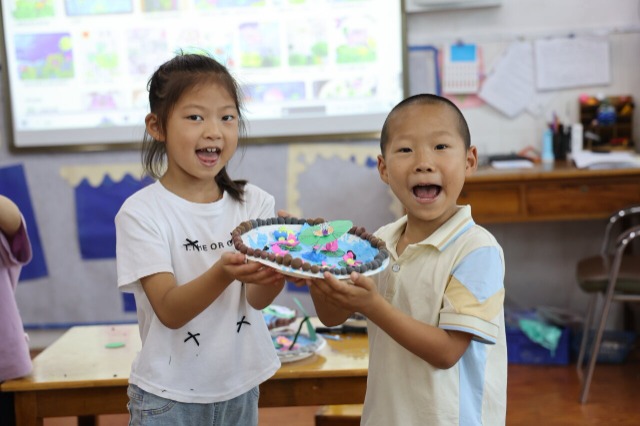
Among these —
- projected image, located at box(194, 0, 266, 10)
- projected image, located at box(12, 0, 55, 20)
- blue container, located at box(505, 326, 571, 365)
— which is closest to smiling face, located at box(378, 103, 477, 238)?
blue container, located at box(505, 326, 571, 365)

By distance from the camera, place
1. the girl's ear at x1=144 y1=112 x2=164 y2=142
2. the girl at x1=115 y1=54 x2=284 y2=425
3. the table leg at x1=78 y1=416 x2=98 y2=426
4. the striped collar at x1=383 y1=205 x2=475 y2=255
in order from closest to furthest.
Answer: the striped collar at x1=383 y1=205 x2=475 y2=255
the girl at x1=115 y1=54 x2=284 y2=425
the girl's ear at x1=144 y1=112 x2=164 y2=142
the table leg at x1=78 y1=416 x2=98 y2=426

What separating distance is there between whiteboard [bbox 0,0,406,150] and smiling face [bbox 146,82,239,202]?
2.41 metres

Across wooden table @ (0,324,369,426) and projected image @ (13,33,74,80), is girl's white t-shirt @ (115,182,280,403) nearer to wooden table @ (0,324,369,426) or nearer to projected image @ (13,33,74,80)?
wooden table @ (0,324,369,426)

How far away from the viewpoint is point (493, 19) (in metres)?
3.98

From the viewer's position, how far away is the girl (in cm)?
152

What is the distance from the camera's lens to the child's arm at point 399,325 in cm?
130

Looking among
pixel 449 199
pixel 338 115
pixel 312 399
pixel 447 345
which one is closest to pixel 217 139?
pixel 449 199

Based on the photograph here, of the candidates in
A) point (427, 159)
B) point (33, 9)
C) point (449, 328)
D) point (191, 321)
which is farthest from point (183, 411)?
point (33, 9)

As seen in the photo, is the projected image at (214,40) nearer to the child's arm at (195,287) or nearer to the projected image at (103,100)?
the projected image at (103,100)

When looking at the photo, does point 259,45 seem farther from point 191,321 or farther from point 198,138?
point 191,321

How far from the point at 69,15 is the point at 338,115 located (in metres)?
1.44

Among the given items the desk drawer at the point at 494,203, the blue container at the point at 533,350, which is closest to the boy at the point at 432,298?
the desk drawer at the point at 494,203

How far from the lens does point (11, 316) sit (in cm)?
213

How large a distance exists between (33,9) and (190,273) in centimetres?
301
